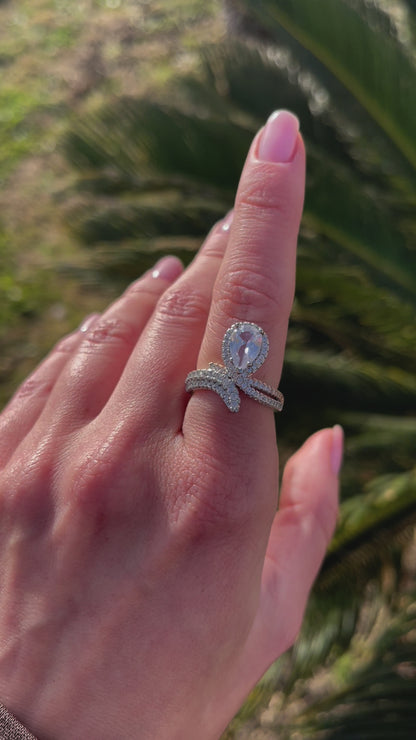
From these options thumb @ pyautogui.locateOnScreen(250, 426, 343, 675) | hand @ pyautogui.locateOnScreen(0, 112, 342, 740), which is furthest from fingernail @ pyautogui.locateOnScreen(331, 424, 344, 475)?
hand @ pyautogui.locateOnScreen(0, 112, 342, 740)

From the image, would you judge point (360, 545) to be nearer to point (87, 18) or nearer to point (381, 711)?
point (381, 711)

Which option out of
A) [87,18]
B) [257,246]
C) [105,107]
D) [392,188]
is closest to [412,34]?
[392,188]

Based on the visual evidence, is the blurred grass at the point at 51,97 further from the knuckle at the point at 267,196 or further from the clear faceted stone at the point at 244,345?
the clear faceted stone at the point at 244,345

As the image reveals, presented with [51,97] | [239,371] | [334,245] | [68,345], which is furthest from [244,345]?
[51,97]

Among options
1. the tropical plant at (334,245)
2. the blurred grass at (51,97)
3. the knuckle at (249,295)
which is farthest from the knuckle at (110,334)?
A: the blurred grass at (51,97)

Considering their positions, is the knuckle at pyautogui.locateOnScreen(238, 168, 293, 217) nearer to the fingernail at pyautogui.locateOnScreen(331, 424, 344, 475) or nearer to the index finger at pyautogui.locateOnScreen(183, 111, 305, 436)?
the index finger at pyautogui.locateOnScreen(183, 111, 305, 436)

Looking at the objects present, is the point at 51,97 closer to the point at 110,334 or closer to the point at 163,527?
the point at 110,334
